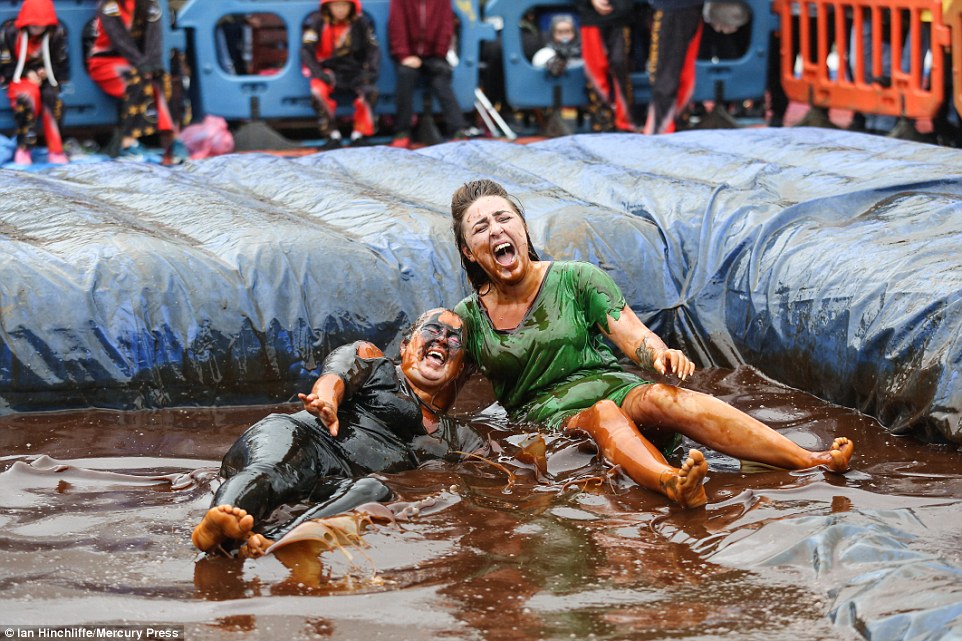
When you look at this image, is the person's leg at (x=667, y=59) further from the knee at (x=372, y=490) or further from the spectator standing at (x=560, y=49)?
the knee at (x=372, y=490)

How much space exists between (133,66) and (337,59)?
147 centimetres

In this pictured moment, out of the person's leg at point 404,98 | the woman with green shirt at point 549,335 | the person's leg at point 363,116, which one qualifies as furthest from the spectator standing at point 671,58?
the woman with green shirt at point 549,335

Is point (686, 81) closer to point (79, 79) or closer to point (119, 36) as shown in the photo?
point (119, 36)

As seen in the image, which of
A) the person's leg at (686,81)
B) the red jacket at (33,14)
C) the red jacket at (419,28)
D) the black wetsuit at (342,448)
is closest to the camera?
the black wetsuit at (342,448)

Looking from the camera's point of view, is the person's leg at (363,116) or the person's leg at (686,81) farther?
the person's leg at (686,81)

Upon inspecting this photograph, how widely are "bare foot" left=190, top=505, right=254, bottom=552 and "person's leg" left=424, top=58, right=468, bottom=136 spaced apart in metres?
6.96

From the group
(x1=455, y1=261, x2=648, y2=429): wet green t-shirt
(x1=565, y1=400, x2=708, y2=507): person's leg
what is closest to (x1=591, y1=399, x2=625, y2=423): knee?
(x1=565, y1=400, x2=708, y2=507): person's leg

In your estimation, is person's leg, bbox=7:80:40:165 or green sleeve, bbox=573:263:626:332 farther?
person's leg, bbox=7:80:40:165

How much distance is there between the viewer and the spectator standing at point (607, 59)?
33.0ft

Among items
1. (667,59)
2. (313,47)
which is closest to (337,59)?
(313,47)

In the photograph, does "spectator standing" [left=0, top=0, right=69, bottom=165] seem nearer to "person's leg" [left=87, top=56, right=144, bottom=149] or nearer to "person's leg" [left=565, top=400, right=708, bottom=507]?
"person's leg" [left=87, top=56, right=144, bottom=149]

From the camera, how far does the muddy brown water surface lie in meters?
2.92

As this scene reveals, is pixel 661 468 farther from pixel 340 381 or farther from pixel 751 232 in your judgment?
pixel 751 232

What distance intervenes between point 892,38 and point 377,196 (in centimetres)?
492
